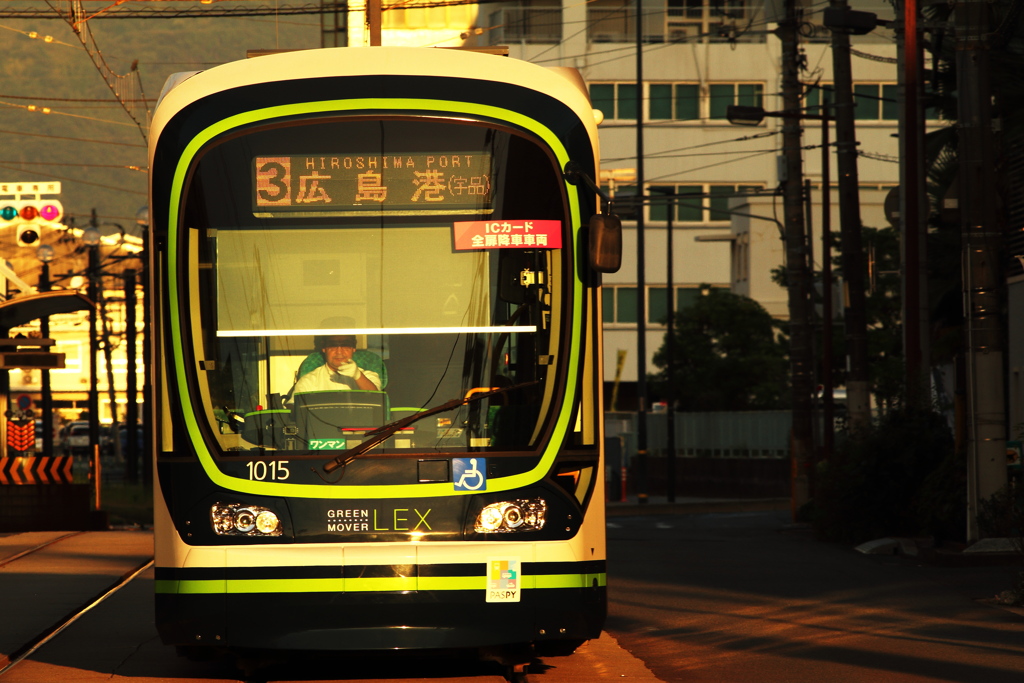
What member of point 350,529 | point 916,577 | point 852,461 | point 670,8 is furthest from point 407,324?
point 670,8

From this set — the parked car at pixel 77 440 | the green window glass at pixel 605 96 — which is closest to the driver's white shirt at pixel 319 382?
the green window glass at pixel 605 96

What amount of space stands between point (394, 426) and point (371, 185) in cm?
121

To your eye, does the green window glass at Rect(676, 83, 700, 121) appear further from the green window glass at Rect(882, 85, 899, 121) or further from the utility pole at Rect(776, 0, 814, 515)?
the utility pole at Rect(776, 0, 814, 515)

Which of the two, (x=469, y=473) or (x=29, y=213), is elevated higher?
(x=29, y=213)

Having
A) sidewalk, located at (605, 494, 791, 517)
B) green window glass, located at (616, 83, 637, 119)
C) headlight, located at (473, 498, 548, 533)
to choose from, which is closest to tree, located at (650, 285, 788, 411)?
sidewalk, located at (605, 494, 791, 517)

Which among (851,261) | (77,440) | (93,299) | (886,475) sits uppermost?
(93,299)

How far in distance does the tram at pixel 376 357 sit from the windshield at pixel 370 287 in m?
0.01

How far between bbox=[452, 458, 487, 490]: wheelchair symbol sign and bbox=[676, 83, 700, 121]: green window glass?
51.2 metres

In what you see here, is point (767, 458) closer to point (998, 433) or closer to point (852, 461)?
point (852, 461)

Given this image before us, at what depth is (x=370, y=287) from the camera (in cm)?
752

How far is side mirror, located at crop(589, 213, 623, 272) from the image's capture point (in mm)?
7430

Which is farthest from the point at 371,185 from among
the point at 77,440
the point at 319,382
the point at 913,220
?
the point at 77,440

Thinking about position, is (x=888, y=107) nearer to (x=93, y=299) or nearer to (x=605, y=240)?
(x=93, y=299)

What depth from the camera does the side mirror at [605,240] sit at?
24.4 ft
